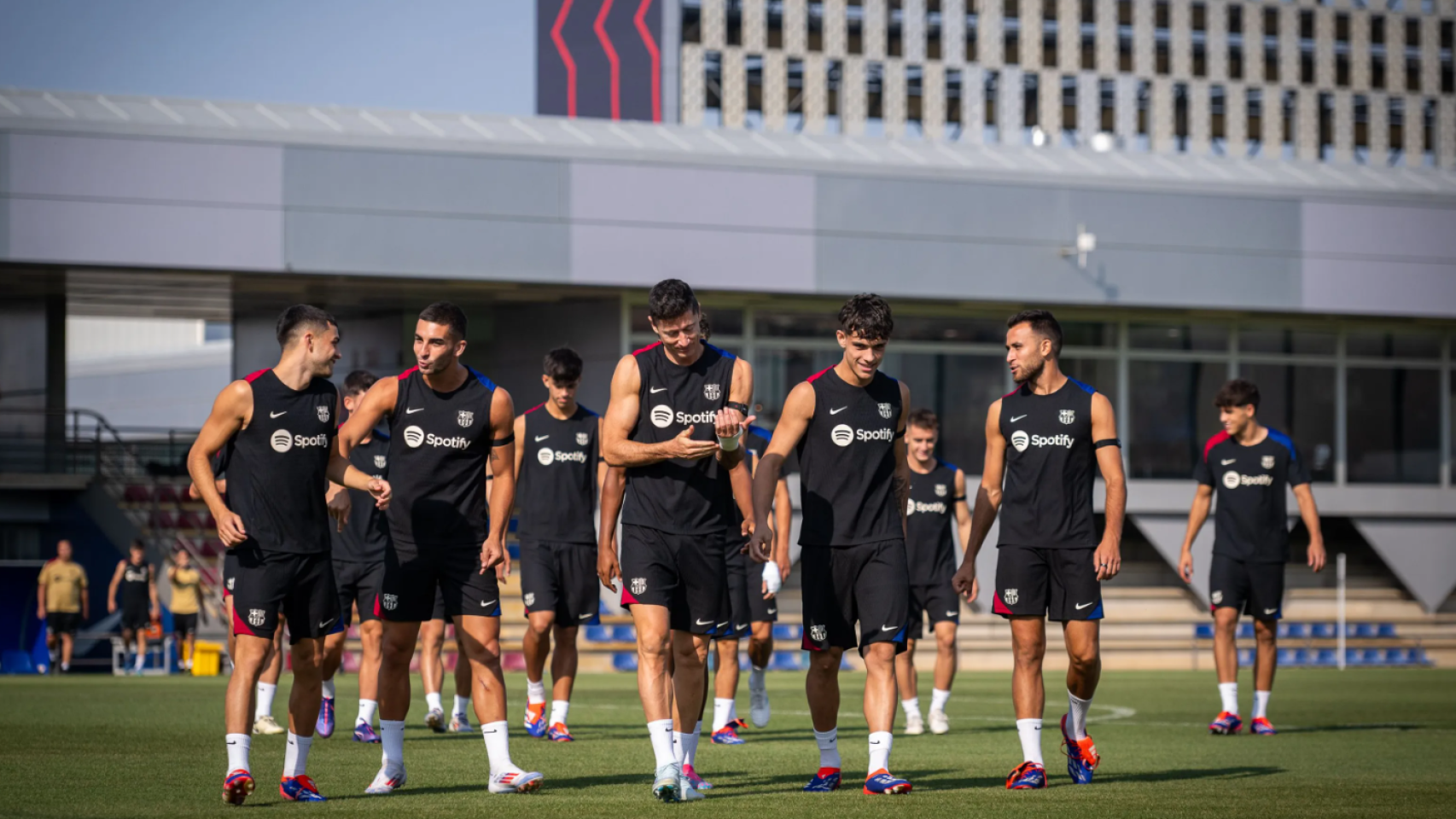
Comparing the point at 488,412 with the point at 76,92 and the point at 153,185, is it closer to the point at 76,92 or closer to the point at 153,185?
the point at 153,185

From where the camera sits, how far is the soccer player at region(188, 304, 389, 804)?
298 inches

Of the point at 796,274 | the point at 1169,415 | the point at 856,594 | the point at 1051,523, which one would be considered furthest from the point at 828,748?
the point at 1169,415

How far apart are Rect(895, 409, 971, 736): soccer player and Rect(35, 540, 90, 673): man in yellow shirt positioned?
15.9 m

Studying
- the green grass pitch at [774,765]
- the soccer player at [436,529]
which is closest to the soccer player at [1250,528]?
the green grass pitch at [774,765]

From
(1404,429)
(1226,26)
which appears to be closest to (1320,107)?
(1226,26)

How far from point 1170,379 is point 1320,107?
64910mm

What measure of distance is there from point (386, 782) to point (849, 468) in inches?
103

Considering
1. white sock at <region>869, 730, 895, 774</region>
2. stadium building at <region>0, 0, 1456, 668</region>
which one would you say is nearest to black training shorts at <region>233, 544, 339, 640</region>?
white sock at <region>869, 730, 895, 774</region>

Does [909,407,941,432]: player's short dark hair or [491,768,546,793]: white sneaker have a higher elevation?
[909,407,941,432]: player's short dark hair

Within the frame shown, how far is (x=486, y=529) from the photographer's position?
27.1 feet

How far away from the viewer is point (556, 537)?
11.8 meters

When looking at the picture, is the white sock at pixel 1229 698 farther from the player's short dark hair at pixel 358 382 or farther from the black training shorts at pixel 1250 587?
the player's short dark hair at pixel 358 382

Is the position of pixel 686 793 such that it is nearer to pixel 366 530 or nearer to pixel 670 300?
pixel 670 300

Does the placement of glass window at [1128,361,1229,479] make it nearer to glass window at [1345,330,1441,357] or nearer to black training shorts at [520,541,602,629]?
glass window at [1345,330,1441,357]
